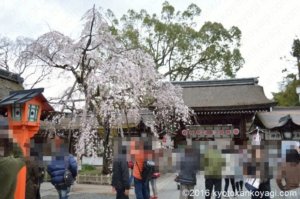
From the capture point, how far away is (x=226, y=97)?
2355 cm

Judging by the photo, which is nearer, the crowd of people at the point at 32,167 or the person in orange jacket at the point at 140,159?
the crowd of people at the point at 32,167

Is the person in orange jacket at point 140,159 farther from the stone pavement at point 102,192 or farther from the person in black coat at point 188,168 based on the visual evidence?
the stone pavement at point 102,192

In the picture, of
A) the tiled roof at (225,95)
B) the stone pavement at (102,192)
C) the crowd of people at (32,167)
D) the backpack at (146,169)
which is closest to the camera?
the crowd of people at (32,167)

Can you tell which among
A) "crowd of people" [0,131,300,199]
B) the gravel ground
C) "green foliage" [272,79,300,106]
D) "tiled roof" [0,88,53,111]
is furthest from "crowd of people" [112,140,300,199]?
"green foliage" [272,79,300,106]

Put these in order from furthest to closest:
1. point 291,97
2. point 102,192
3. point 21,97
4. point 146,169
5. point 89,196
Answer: point 291,97
point 102,192
point 89,196
point 146,169
point 21,97

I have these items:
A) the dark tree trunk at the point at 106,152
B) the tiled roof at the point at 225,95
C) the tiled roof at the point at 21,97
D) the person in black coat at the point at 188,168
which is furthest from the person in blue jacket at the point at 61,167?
the tiled roof at the point at 225,95

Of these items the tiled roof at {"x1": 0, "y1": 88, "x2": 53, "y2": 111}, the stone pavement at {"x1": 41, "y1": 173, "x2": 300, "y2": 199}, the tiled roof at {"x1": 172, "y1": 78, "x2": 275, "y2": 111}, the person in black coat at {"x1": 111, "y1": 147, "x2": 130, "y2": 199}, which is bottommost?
Answer: the stone pavement at {"x1": 41, "y1": 173, "x2": 300, "y2": 199}

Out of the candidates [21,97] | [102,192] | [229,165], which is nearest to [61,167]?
[21,97]

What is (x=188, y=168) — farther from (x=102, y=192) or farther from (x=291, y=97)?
(x=291, y=97)

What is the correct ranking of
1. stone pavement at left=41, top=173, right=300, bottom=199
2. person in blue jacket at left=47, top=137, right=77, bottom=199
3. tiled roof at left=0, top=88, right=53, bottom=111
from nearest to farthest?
person in blue jacket at left=47, top=137, right=77, bottom=199, tiled roof at left=0, top=88, right=53, bottom=111, stone pavement at left=41, top=173, right=300, bottom=199

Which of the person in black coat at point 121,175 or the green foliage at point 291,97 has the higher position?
the green foliage at point 291,97

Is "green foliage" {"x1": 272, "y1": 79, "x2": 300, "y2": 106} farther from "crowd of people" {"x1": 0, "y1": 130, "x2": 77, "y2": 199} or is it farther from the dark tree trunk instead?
"crowd of people" {"x1": 0, "y1": 130, "x2": 77, "y2": 199}

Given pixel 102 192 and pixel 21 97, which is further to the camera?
pixel 102 192

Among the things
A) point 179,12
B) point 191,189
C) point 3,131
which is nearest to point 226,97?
point 179,12
